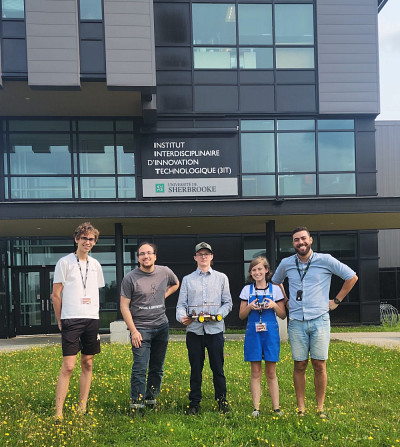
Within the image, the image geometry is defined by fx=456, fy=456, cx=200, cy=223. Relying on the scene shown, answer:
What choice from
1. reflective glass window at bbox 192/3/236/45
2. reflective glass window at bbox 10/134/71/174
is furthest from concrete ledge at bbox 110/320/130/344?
reflective glass window at bbox 192/3/236/45

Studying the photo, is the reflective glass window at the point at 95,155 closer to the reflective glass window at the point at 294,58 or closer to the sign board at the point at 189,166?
the sign board at the point at 189,166

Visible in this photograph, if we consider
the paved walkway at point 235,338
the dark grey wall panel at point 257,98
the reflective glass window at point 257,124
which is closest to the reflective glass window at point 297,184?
the reflective glass window at point 257,124

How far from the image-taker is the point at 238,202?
36.6ft

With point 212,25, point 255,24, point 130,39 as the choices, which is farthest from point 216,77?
point 130,39

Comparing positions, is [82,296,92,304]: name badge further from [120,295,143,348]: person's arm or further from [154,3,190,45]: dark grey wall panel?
[154,3,190,45]: dark grey wall panel

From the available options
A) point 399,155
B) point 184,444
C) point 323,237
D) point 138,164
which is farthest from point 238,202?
point 399,155

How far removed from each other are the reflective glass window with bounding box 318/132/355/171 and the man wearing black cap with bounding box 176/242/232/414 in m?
10.7

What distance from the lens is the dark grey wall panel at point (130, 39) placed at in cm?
1228

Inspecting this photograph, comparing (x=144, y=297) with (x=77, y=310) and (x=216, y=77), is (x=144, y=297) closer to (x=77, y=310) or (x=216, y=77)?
(x=77, y=310)

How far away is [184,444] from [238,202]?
755 cm

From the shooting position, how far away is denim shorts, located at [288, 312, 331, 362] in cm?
459

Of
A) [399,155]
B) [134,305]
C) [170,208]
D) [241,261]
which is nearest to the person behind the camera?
[134,305]

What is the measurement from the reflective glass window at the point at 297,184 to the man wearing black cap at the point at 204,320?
9.92 m

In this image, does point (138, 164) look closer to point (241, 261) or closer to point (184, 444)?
point (241, 261)
